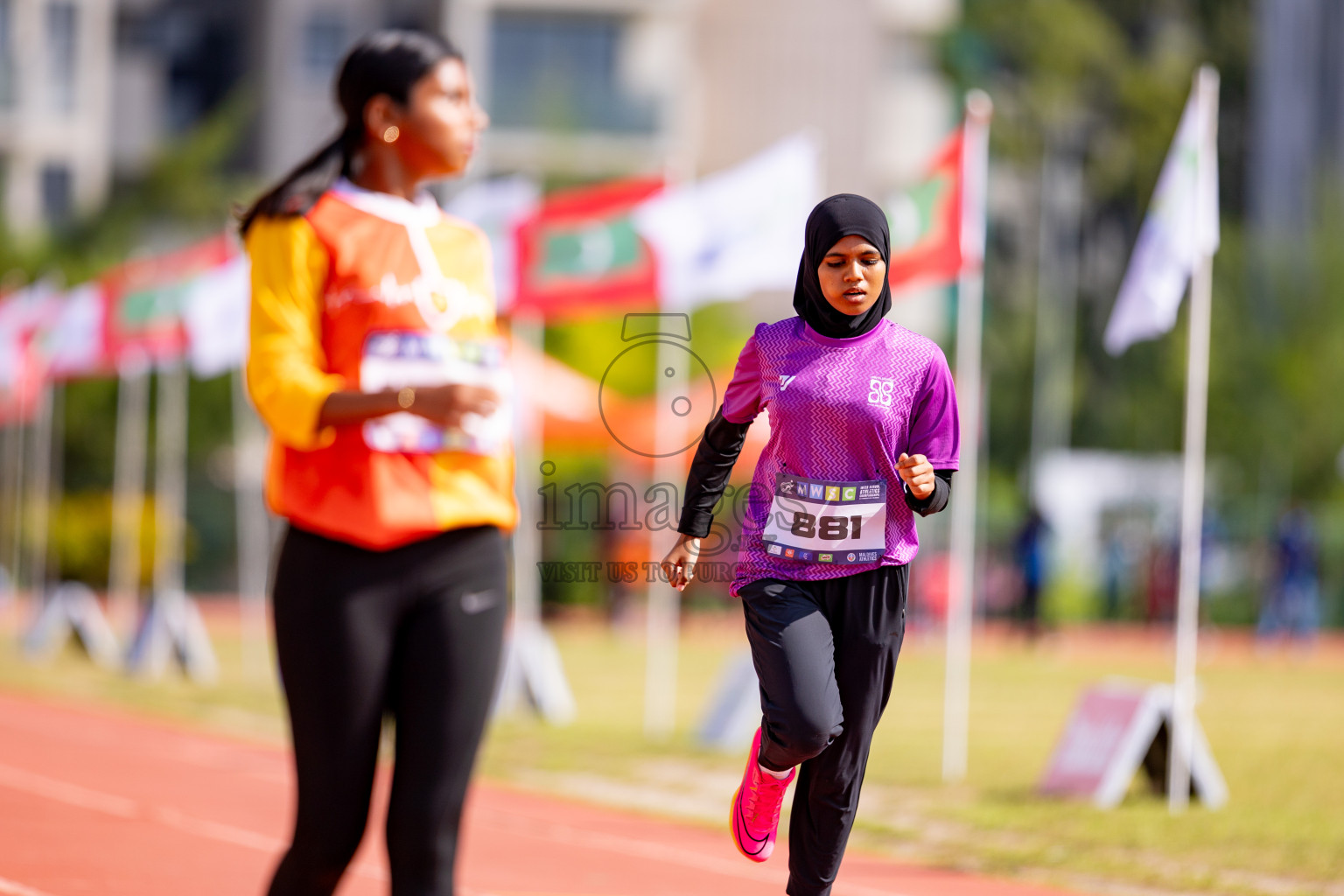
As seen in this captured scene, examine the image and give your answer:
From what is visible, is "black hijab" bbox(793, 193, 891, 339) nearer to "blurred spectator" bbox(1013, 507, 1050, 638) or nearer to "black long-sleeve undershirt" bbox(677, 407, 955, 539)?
"black long-sleeve undershirt" bbox(677, 407, 955, 539)

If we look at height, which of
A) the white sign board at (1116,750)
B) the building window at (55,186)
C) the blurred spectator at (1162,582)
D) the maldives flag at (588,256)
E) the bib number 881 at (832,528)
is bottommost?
the blurred spectator at (1162,582)

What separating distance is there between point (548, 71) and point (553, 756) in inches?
1339

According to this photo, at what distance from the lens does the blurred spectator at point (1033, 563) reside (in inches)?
1053

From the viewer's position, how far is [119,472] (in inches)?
1375

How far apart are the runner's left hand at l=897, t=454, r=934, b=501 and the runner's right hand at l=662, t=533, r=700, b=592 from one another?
2.21 ft

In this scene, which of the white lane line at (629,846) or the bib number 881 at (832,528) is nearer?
the bib number 881 at (832,528)

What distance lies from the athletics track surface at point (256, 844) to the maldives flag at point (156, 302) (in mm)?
8879

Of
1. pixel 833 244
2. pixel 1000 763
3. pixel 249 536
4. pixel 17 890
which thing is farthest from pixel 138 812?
pixel 249 536

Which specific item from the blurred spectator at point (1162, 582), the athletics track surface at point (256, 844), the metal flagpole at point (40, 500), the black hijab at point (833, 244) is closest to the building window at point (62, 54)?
the metal flagpole at point (40, 500)

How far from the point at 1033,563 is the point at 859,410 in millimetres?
22334

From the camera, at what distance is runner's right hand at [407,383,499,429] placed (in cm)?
345

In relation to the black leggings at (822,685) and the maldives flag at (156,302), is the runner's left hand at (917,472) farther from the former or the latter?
the maldives flag at (156,302)

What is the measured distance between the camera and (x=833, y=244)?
16.1 ft

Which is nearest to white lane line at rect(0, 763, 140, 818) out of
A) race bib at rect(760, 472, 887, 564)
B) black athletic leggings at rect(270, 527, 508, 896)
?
race bib at rect(760, 472, 887, 564)
